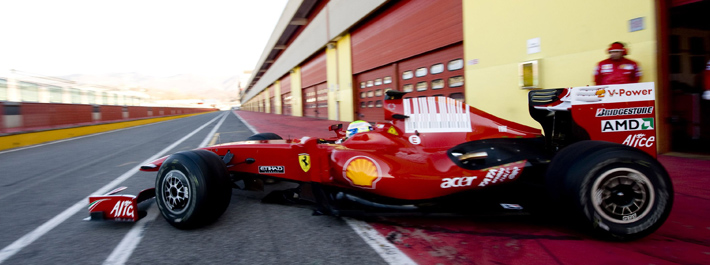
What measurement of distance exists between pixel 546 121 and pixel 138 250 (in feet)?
10.1

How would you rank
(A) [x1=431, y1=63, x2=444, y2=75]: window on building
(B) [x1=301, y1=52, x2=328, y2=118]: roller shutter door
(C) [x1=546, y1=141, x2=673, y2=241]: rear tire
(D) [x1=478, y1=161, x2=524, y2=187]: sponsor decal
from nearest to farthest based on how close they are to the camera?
1. (C) [x1=546, y1=141, x2=673, y2=241]: rear tire
2. (D) [x1=478, y1=161, x2=524, y2=187]: sponsor decal
3. (A) [x1=431, y1=63, x2=444, y2=75]: window on building
4. (B) [x1=301, y1=52, x2=328, y2=118]: roller shutter door

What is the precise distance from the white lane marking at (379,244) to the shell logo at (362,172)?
0.32 meters

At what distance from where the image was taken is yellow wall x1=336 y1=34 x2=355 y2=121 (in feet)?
49.1

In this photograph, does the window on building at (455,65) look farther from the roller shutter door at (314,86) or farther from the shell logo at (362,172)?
the roller shutter door at (314,86)

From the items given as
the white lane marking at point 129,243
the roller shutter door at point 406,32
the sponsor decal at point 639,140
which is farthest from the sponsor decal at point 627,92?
the roller shutter door at point 406,32

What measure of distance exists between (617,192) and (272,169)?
98.4 inches

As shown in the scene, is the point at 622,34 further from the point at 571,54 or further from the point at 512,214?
the point at 512,214

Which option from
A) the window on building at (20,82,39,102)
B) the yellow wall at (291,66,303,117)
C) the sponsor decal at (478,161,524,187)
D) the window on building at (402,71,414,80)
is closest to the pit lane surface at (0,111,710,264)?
the sponsor decal at (478,161,524,187)

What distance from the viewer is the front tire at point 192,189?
8.54 ft

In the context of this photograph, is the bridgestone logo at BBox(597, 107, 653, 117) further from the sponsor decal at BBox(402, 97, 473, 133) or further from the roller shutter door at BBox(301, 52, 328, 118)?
the roller shutter door at BBox(301, 52, 328, 118)

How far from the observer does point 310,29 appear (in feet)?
66.2

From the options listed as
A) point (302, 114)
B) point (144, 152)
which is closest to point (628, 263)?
point (144, 152)

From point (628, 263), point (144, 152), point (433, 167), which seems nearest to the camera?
point (628, 263)

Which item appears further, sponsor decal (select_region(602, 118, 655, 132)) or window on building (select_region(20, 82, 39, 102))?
window on building (select_region(20, 82, 39, 102))
